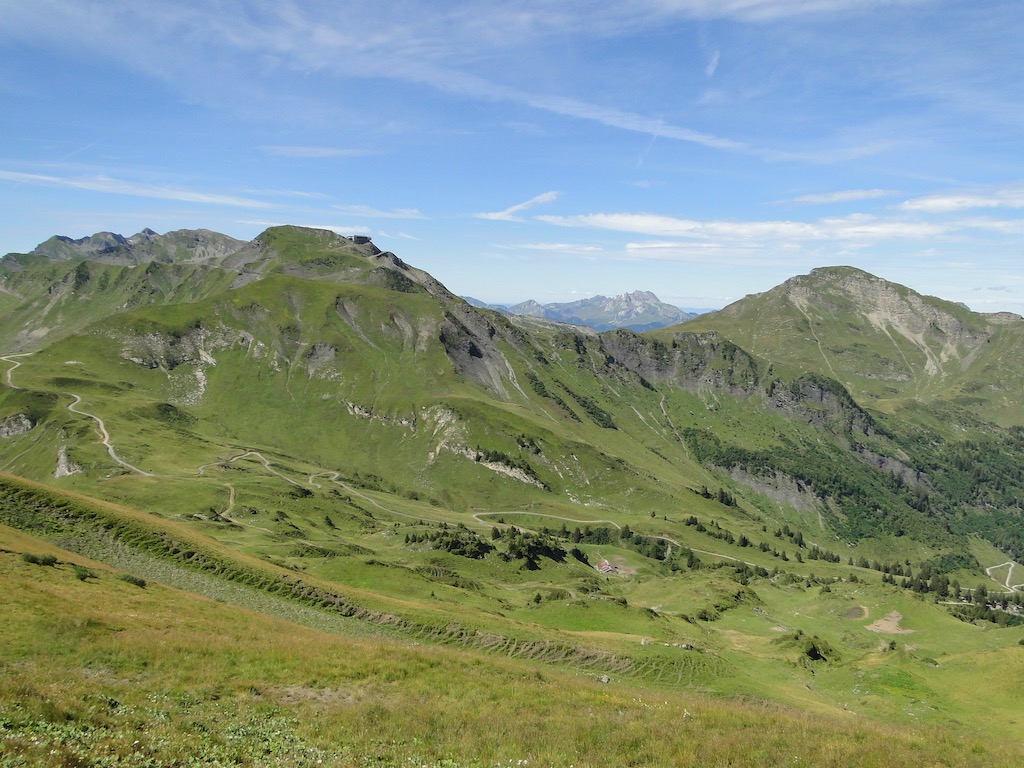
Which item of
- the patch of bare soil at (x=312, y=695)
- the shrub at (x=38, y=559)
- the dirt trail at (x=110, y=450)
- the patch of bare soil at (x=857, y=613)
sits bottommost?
the patch of bare soil at (x=857, y=613)

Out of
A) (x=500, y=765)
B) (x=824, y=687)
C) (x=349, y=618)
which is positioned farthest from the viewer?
(x=824, y=687)

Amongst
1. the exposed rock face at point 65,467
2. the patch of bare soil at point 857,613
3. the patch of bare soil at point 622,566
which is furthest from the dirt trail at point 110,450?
the patch of bare soil at point 857,613

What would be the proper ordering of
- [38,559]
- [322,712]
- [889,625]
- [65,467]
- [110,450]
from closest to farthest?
[322,712] → [38,559] → [889,625] → [65,467] → [110,450]

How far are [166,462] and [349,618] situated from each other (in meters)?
140

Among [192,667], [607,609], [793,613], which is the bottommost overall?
[793,613]

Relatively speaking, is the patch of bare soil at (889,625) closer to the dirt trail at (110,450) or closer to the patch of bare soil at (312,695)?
the patch of bare soil at (312,695)

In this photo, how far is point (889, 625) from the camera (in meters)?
112

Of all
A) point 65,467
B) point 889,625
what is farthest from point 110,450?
point 889,625

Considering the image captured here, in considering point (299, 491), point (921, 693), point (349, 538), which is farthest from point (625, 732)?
point (299, 491)

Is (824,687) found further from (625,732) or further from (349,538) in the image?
(349,538)

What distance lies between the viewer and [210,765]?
17.4 m

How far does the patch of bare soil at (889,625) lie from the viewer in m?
109

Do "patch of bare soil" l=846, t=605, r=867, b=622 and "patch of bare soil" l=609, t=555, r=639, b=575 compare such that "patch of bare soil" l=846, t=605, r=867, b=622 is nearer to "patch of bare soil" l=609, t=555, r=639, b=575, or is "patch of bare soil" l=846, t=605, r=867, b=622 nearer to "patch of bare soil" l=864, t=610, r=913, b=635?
"patch of bare soil" l=864, t=610, r=913, b=635

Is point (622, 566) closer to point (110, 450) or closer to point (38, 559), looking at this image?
point (110, 450)
